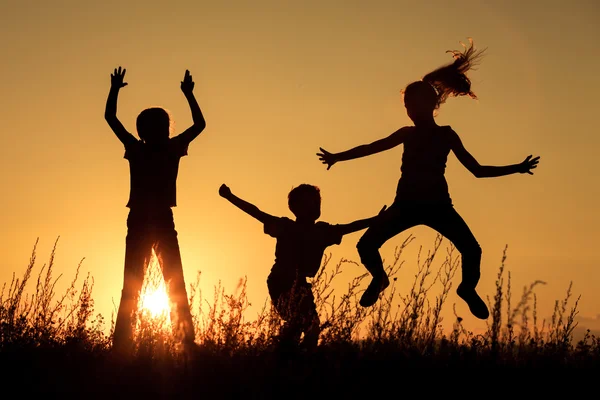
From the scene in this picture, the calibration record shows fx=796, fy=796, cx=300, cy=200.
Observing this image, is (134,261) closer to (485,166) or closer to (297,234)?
(297,234)

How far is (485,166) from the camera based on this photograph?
789cm

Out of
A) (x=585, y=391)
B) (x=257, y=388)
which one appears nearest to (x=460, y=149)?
(x=585, y=391)

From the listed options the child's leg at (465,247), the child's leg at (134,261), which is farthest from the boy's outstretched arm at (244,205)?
the child's leg at (465,247)

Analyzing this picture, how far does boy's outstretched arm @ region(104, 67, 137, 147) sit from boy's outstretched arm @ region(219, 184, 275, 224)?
1058 millimetres

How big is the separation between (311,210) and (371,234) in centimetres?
86

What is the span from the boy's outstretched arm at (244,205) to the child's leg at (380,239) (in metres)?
1.19

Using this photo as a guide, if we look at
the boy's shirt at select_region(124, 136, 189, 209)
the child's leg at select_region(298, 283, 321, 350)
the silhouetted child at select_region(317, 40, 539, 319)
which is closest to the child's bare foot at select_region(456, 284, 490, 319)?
the silhouetted child at select_region(317, 40, 539, 319)

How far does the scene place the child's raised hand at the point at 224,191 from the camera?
835 cm

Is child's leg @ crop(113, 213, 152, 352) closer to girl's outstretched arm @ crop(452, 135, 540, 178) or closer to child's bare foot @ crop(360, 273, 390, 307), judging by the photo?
child's bare foot @ crop(360, 273, 390, 307)

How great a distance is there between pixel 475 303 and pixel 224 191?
281 centimetres

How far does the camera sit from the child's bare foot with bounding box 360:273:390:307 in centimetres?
766

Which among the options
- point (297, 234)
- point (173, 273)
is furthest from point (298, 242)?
point (173, 273)

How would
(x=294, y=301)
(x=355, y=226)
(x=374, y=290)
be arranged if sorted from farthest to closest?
(x=355, y=226)
(x=374, y=290)
(x=294, y=301)

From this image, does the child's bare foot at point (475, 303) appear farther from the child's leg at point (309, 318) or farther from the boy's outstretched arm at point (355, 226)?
the child's leg at point (309, 318)
